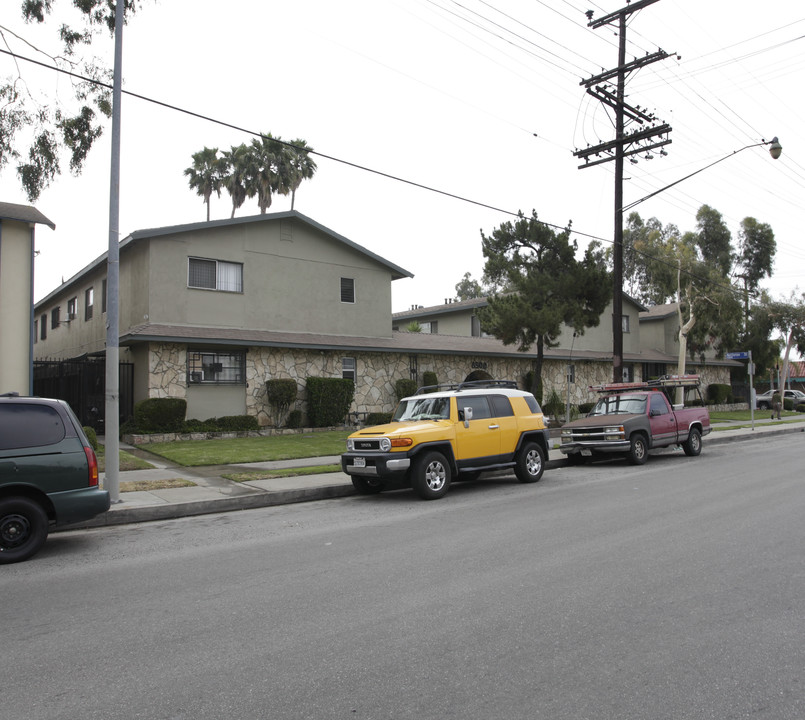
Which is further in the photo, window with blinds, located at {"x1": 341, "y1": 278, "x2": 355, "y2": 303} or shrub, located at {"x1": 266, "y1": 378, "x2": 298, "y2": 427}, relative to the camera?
window with blinds, located at {"x1": 341, "y1": 278, "x2": 355, "y2": 303}

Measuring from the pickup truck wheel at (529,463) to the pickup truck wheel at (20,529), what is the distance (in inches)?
329

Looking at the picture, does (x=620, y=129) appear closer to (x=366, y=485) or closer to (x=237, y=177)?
(x=366, y=485)

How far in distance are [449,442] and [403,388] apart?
1398 cm

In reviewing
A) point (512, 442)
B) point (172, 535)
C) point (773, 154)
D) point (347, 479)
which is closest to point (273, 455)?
point (347, 479)

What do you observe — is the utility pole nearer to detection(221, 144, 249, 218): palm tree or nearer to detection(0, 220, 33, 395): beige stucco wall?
detection(0, 220, 33, 395): beige stucco wall

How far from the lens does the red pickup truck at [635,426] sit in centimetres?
1603

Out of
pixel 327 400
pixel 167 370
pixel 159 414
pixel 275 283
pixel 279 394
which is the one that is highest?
pixel 275 283

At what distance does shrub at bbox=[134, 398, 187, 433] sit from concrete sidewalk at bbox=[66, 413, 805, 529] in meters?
3.37

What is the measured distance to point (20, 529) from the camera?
24.2 ft

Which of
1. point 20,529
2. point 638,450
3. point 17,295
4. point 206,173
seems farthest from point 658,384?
point 206,173

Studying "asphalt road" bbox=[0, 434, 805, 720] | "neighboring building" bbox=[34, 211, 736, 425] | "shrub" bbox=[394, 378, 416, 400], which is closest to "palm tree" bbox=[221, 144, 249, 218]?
"neighboring building" bbox=[34, 211, 736, 425]

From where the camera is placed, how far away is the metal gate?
21391 mm

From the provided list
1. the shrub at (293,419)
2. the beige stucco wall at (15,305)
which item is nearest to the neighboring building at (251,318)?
the shrub at (293,419)

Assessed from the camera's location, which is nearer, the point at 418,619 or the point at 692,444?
the point at 418,619
